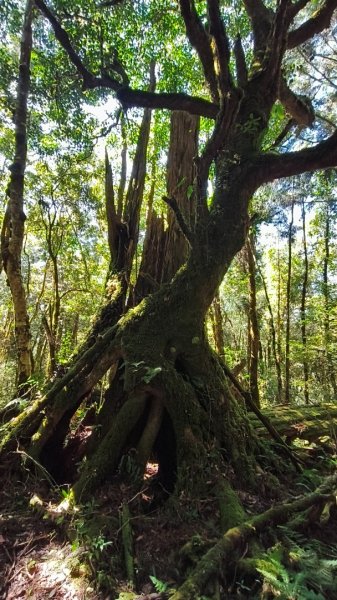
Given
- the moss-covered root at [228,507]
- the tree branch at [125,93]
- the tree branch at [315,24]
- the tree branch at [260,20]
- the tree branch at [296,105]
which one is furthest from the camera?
the tree branch at [296,105]

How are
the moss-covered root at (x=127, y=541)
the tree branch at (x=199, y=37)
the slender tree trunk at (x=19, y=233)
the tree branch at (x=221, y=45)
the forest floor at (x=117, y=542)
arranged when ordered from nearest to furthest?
1. the forest floor at (x=117, y=542)
2. the moss-covered root at (x=127, y=541)
3. the tree branch at (x=221, y=45)
4. the tree branch at (x=199, y=37)
5. the slender tree trunk at (x=19, y=233)

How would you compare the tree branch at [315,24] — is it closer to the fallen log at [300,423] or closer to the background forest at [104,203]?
the background forest at [104,203]

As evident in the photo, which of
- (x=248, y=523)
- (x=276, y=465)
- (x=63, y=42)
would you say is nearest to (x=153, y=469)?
(x=276, y=465)

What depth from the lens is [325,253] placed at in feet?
53.2

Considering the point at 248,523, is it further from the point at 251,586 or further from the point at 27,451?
the point at 27,451

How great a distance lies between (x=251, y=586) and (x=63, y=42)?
5266 mm

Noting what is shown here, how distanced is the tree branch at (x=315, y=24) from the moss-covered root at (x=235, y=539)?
18.8ft

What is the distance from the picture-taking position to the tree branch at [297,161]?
144 inches

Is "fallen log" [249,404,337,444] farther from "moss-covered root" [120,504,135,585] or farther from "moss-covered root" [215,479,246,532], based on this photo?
"moss-covered root" [120,504,135,585]

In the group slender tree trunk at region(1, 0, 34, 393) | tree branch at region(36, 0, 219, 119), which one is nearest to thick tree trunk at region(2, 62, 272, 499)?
tree branch at region(36, 0, 219, 119)

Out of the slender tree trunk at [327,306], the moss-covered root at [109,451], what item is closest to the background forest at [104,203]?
the slender tree trunk at [327,306]

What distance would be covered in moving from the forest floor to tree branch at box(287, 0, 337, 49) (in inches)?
227

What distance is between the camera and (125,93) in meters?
4.13

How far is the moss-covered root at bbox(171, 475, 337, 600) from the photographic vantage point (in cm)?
176
